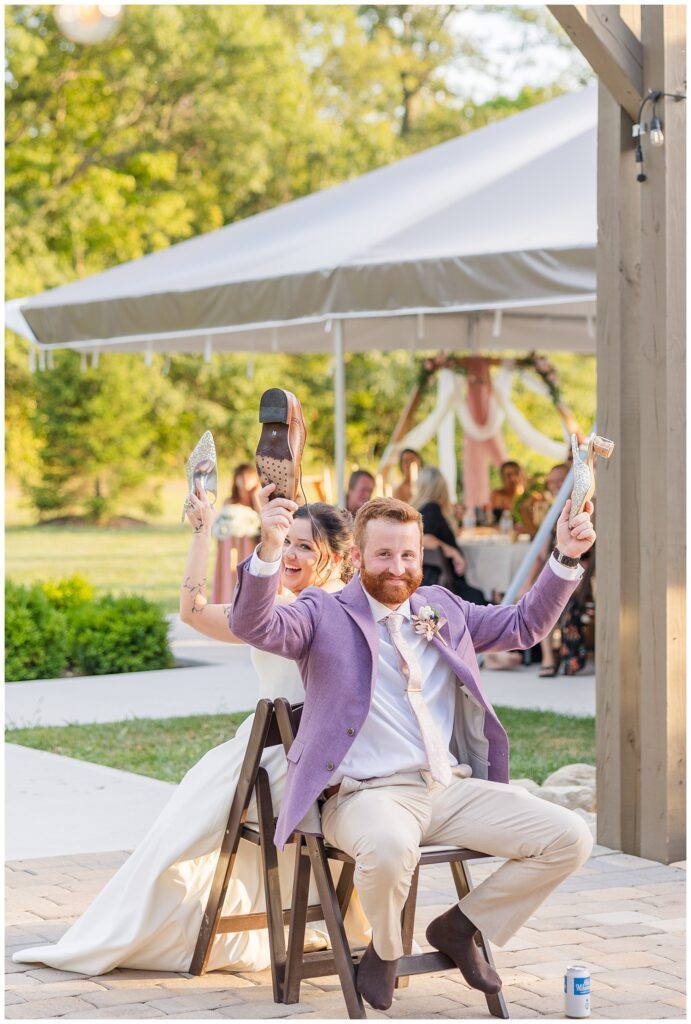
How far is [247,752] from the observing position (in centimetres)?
401

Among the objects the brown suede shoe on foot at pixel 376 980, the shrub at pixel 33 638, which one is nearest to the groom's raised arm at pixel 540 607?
the brown suede shoe on foot at pixel 376 980

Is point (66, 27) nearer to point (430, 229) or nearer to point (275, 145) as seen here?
point (275, 145)

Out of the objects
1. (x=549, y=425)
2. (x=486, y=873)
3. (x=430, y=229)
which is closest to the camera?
(x=486, y=873)

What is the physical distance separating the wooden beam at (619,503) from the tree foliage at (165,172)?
2199 centimetres

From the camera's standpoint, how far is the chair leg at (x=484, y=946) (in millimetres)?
3805

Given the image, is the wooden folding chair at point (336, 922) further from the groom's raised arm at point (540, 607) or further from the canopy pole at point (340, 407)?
the canopy pole at point (340, 407)

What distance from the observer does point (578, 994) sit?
12.3 feet

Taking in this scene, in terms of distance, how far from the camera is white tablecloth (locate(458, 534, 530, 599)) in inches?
413

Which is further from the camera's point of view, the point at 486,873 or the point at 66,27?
the point at 66,27

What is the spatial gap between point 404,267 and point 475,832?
19.9 ft

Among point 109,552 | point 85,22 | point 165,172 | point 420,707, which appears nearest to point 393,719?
point 420,707

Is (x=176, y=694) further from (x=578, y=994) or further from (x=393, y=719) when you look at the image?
(x=578, y=994)

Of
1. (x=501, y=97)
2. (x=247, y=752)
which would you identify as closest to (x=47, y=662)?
(x=247, y=752)

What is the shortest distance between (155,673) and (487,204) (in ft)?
13.0
